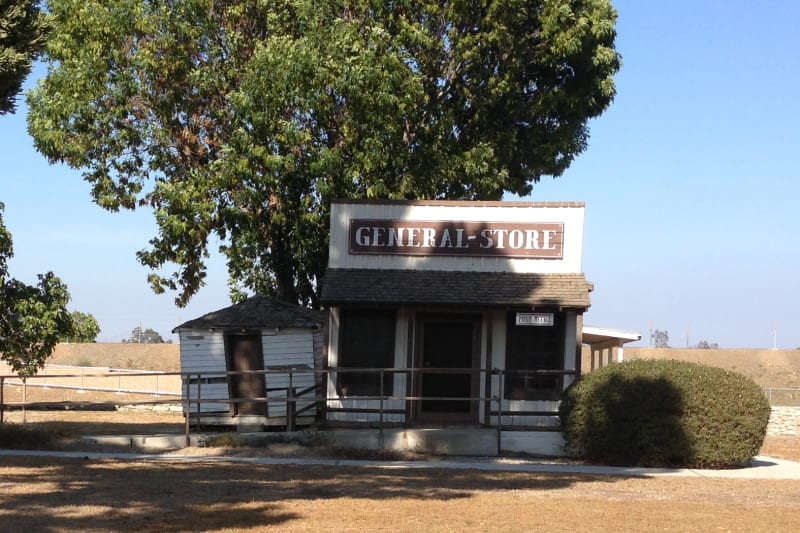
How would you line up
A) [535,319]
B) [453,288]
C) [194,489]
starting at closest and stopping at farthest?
[194,489]
[535,319]
[453,288]

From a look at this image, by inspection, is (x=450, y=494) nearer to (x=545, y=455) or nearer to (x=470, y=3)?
(x=545, y=455)

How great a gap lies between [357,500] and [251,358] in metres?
9.18

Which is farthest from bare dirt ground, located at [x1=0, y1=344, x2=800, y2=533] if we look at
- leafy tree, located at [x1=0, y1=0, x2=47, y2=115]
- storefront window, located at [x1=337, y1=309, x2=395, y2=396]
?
leafy tree, located at [x1=0, y1=0, x2=47, y2=115]

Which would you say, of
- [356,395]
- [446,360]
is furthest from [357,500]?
[446,360]

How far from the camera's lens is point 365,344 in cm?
2214

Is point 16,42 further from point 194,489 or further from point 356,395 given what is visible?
point 356,395

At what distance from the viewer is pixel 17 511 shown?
39.3 feet

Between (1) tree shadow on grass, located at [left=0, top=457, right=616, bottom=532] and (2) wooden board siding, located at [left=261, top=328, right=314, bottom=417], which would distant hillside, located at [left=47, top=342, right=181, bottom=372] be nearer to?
(2) wooden board siding, located at [left=261, top=328, right=314, bottom=417]

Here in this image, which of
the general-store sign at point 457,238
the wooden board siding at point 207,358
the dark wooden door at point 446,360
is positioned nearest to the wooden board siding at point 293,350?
the wooden board siding at point 207,358

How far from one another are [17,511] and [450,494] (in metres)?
5.40

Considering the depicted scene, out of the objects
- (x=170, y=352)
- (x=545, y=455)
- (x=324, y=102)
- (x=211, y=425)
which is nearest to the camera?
(x=545, y=455)

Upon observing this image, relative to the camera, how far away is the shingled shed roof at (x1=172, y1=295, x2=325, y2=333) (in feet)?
72.1

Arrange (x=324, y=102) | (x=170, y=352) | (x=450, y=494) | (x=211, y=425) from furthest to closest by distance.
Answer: (x=170, y=352)
(x=324, y=102)
(x=211, y=425)
(x=450, y=494)

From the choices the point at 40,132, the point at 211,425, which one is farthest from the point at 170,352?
the point at 211,425
